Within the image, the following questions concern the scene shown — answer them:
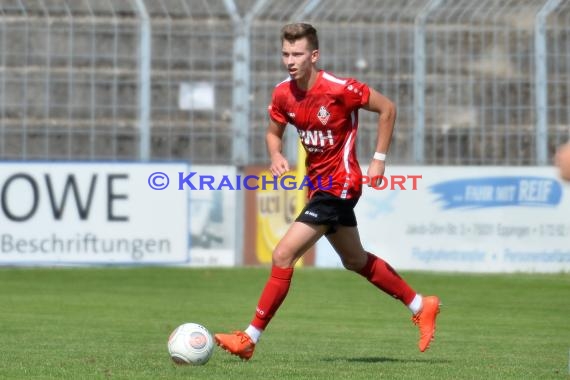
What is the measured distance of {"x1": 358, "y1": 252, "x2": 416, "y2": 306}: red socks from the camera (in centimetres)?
959

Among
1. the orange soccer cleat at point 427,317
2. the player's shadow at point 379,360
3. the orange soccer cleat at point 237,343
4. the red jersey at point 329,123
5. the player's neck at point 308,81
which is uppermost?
the player's neck at point 308,81

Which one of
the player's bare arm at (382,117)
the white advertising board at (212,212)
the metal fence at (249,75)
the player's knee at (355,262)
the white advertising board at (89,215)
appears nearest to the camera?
the player's bare arm at (382,117)

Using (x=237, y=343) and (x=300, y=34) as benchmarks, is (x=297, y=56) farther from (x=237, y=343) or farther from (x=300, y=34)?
(x=237, y=343)

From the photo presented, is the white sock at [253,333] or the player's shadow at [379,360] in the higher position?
the white sock at [253,333]

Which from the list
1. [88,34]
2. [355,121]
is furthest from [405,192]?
[355,121]

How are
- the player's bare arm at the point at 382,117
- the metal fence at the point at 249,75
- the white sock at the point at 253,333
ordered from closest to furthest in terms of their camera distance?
the white sock at the point at 253,333
the player's bare arm at the point at 382,117
the metal fence at the point at 249,75

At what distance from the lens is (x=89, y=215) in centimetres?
2125

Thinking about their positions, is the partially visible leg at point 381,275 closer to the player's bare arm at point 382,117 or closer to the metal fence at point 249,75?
the player's bare arm at point 382,117

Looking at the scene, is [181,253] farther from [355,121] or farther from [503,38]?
[355,121]

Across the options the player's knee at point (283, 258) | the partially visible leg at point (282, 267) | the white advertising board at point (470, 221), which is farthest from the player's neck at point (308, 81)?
the white advertising board at point (470, 221)

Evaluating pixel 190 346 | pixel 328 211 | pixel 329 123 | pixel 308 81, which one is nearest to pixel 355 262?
pixel 328 211

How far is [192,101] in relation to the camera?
22.2 meters

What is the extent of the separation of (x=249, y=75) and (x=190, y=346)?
13584 mm

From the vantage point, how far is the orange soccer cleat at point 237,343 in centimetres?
902
